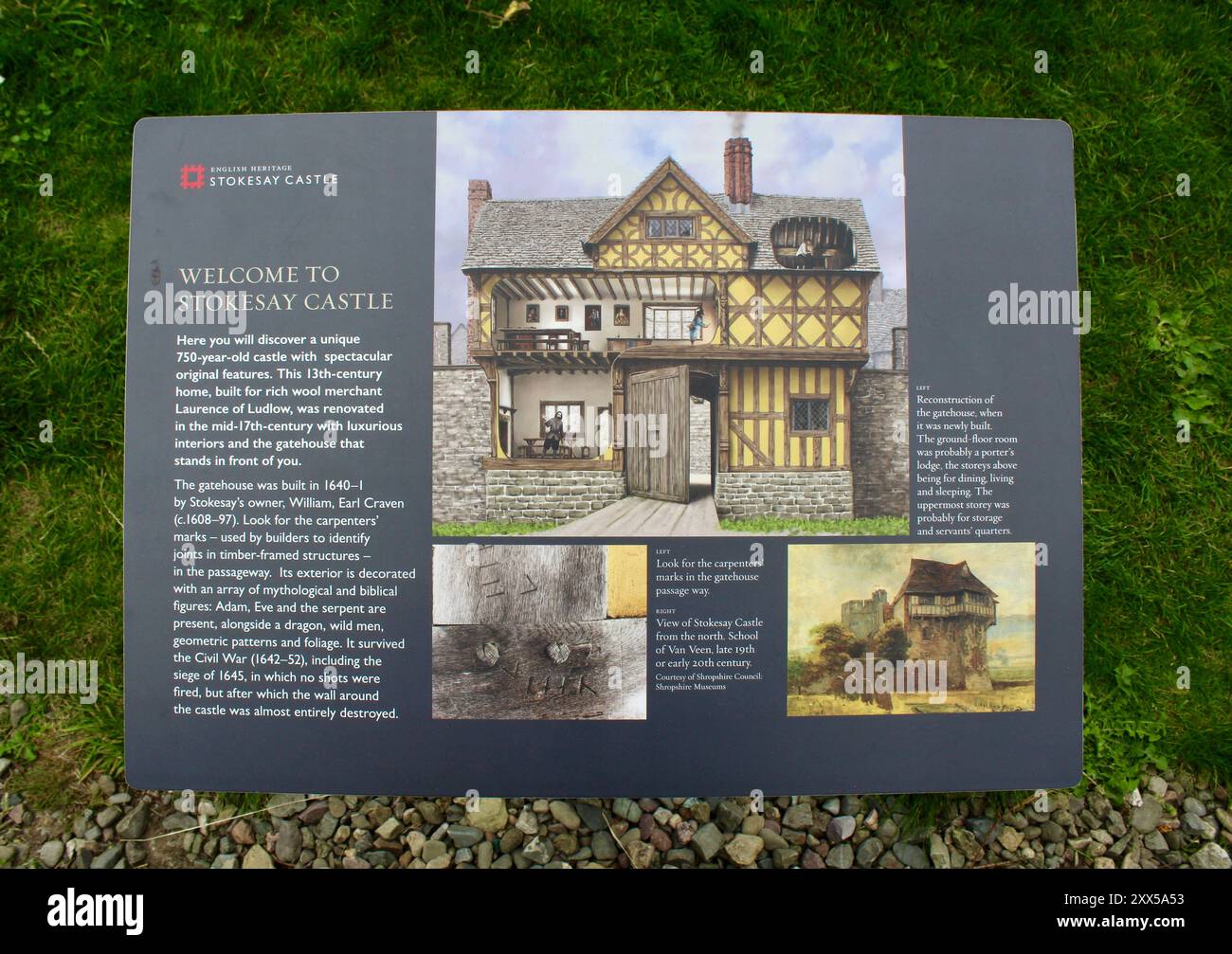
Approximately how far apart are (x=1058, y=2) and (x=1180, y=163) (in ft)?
3.40

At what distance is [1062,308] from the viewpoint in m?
2.77

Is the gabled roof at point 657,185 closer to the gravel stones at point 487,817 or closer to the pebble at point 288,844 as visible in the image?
the gravel stones at point 487,817

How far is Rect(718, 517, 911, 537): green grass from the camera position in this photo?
268 cm

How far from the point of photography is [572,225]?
2770 millimetres

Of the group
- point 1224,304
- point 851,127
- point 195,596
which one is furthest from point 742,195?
point 195,596

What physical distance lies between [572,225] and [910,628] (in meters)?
2.53

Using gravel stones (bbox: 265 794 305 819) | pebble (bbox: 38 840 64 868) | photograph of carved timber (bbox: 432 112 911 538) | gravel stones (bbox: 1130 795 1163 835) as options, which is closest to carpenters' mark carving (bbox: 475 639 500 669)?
photograph of carved timber (bbox: 432 112 911 538)

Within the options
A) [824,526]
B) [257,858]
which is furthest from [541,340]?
[257,858]

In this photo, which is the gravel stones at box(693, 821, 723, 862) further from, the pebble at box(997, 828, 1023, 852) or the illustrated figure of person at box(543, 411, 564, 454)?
the illustrated figure of person at box(543, 411, 564, 454)

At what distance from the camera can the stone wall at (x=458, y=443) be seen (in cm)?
267

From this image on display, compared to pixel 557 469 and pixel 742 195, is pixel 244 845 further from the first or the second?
pixel 742 195

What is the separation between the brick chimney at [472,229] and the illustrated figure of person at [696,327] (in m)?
1.04

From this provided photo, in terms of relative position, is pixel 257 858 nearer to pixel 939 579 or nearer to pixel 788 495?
pixel 788 495

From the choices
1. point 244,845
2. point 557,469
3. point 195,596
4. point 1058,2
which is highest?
point 1058,2
